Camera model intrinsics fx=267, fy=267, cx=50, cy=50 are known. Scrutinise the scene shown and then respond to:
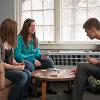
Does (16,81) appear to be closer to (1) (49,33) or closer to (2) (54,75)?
(2) (54,75)

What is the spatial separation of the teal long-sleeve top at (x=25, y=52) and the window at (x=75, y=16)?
0.83 meters

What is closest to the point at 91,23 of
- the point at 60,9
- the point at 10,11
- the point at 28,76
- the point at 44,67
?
the point at 28,76

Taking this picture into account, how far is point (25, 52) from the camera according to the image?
167 inches

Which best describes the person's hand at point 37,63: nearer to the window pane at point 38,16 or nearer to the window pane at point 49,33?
the window pane at point 49,33

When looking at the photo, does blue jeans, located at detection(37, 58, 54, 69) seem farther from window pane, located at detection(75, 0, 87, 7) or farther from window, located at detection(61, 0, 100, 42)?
window pane, located at detection(75, 0, 87, 7)

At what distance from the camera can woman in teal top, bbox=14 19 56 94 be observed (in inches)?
162

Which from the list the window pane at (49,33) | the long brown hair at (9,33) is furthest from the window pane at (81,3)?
the long brown hair at (9,33)

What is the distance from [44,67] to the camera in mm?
4230

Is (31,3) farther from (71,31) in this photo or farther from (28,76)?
(28,76)

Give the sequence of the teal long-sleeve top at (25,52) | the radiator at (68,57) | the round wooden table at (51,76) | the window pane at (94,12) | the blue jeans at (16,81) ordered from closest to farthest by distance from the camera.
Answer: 1. the blue jeans at (16,81)
2. the round wooden table at (51,76)
3. the teal long-sleeve top at (25,52)
4. the radiator at (68,57)
5. the window pane at (94,12)

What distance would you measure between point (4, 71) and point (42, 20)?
1.99 metres

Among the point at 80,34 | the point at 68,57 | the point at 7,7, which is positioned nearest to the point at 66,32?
the point at 80,34

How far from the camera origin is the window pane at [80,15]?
16.0ft

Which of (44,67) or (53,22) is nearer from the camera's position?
(44,67)
